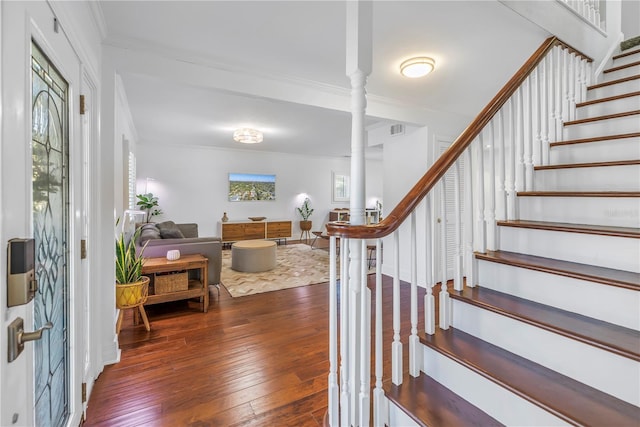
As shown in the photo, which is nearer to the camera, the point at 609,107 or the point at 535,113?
the point at 535,113

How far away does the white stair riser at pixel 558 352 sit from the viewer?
3.56 ft

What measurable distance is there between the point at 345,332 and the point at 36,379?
1.27 m

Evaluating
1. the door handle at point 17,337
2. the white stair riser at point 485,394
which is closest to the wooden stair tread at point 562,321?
the white stair riser at point 485,394

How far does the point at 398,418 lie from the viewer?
1365 mm

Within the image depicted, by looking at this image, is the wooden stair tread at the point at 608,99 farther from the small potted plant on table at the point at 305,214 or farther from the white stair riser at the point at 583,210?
the small potted plant on table at the point at 305,214

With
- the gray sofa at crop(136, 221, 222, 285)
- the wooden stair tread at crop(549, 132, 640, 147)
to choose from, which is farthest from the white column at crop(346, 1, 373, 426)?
the gray sofa at crop(136, 221, 222, 285)

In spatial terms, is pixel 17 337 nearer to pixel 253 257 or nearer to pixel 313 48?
pixel 313 48

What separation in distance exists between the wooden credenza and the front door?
553 centimetres

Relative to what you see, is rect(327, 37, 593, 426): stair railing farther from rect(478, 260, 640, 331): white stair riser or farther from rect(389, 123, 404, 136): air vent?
rect(389, 123, 404, 136): air vent

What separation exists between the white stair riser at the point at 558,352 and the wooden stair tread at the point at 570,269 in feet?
1.09

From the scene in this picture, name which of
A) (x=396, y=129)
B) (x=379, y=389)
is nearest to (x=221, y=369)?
(x=379, y=389)

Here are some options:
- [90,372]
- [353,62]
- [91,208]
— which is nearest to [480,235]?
[353,62]

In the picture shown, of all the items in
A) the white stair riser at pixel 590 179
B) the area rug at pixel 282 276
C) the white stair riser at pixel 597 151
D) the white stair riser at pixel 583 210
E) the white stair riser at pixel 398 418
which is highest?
the white stair riser at pixel 597 151

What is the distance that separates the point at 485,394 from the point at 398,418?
41 centimetres
